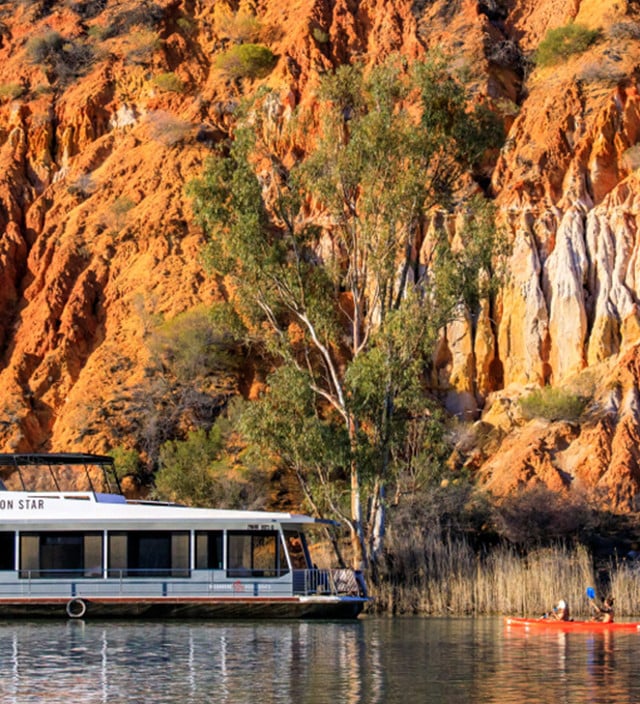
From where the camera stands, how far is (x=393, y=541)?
38.2 meters

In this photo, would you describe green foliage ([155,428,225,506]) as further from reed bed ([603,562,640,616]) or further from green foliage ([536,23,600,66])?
green foliage ([536,23,600,66])

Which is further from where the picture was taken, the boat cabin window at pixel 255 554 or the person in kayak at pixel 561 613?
the boat cabin window at pixel 255 554

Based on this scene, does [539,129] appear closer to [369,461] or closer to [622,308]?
[622,308]

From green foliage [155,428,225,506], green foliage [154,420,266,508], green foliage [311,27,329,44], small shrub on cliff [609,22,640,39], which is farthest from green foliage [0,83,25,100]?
small shrub on cliff [609,22,640,39]

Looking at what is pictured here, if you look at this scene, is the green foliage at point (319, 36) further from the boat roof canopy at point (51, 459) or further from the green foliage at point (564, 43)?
the boat roof canopy at point (51, 459)

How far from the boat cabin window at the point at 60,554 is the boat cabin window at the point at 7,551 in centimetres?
20

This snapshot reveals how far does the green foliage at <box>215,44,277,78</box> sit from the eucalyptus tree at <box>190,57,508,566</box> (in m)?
25.2

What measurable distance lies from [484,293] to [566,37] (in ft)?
82.9

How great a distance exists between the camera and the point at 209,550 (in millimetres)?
33656

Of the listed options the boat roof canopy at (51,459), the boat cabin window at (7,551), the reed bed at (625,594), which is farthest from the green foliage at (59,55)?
the reed bed at (625,594)

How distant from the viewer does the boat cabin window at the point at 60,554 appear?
→ 111 ft

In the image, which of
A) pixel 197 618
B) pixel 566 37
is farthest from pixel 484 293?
pixel 566 37

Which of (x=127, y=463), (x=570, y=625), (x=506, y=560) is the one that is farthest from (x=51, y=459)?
(x=127, y=463)

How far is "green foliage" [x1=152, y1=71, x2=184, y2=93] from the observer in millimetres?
66875
